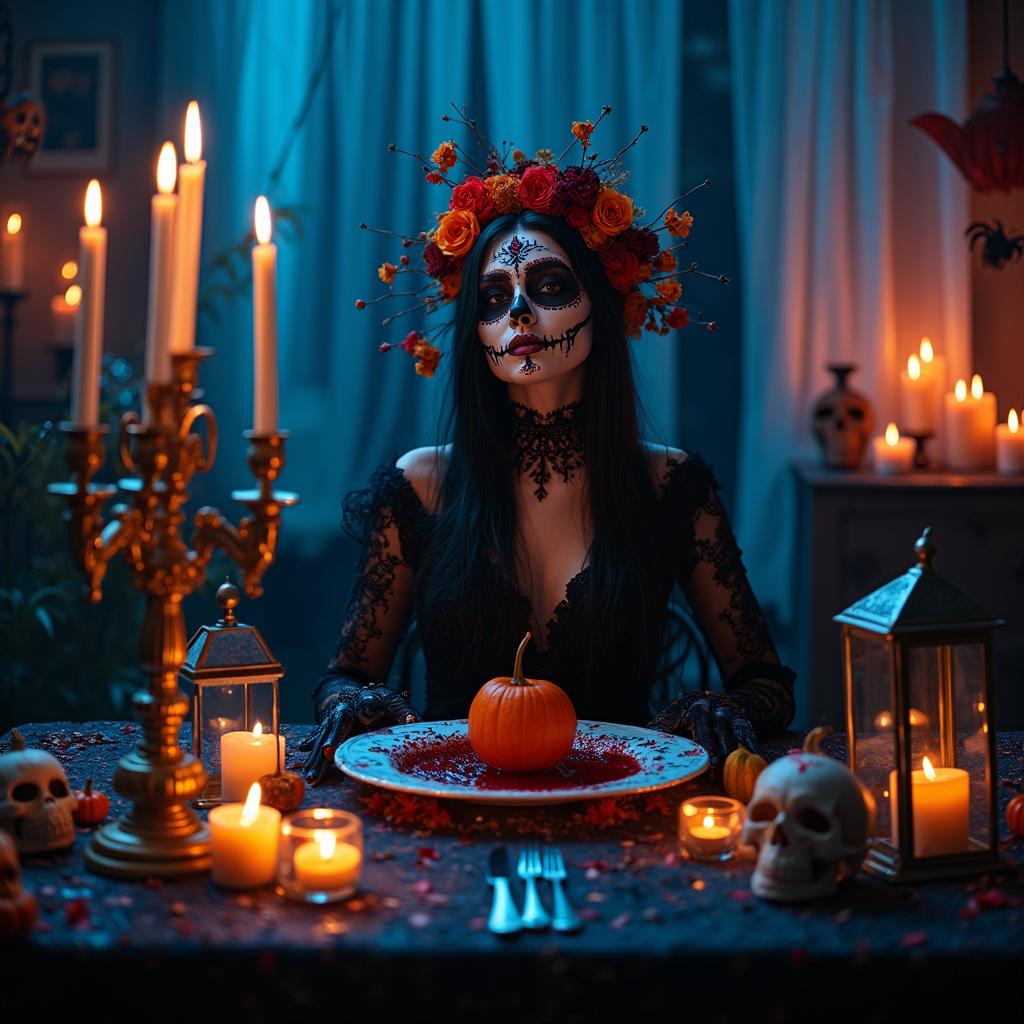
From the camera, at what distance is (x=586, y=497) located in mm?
2592

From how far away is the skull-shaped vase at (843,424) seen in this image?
387cm

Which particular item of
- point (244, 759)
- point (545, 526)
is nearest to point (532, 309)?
point (545, 526)

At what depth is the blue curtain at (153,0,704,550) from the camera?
13.6 feet

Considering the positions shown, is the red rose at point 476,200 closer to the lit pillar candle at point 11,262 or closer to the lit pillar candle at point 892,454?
the lit pillar candle at point 892,454

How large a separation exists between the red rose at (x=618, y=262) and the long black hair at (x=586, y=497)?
0.06ft

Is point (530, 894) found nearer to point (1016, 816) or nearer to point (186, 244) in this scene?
point (1016, 816)

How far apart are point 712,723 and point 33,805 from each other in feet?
3.04

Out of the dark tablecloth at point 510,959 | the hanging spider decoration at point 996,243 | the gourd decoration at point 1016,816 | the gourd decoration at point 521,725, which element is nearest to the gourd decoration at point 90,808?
the dark tablecloth at point 510,959

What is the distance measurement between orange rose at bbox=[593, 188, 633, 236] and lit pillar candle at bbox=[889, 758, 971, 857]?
1.29 m

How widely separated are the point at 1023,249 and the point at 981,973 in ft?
11.0

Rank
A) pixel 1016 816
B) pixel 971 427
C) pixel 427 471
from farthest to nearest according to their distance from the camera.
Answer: pixel 971 427, pixel 427 471, pixel 1016 816

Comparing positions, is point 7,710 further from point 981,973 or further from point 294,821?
point 981,973

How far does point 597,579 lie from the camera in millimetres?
2492

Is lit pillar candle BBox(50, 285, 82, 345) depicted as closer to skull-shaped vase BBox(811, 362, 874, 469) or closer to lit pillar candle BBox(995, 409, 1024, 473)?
skull-shaped vase BBox(811, 362, 874, 469)
